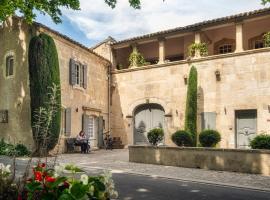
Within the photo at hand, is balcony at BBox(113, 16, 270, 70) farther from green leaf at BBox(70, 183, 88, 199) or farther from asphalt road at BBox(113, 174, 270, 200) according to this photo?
green leaf at BBox(70, 183, 88, 199)

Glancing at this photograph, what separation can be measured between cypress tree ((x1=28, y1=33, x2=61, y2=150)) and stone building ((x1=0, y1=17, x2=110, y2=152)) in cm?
75

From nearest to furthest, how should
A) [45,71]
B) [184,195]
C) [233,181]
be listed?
[184,195]
[233,181]
[45,71]

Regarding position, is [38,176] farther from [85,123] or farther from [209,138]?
[85,123]

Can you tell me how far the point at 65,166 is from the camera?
298cm

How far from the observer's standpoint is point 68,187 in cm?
274

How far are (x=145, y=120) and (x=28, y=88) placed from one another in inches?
314

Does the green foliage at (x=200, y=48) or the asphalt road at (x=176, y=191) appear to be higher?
the green foliage at (x=200, y=48)

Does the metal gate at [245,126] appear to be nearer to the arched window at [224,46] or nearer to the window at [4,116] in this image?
the arched window at [224,46]

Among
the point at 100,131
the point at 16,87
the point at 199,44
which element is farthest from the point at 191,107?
the point at 16,87

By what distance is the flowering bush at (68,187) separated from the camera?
2508 mm

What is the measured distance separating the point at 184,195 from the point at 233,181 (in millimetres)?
2756

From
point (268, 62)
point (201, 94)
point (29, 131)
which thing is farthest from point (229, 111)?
point (29, 131)

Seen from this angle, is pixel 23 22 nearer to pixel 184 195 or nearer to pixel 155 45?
pixel 155 45

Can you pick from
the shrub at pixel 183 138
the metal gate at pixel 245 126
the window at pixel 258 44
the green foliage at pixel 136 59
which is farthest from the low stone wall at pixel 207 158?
the window at pixel 258 44
